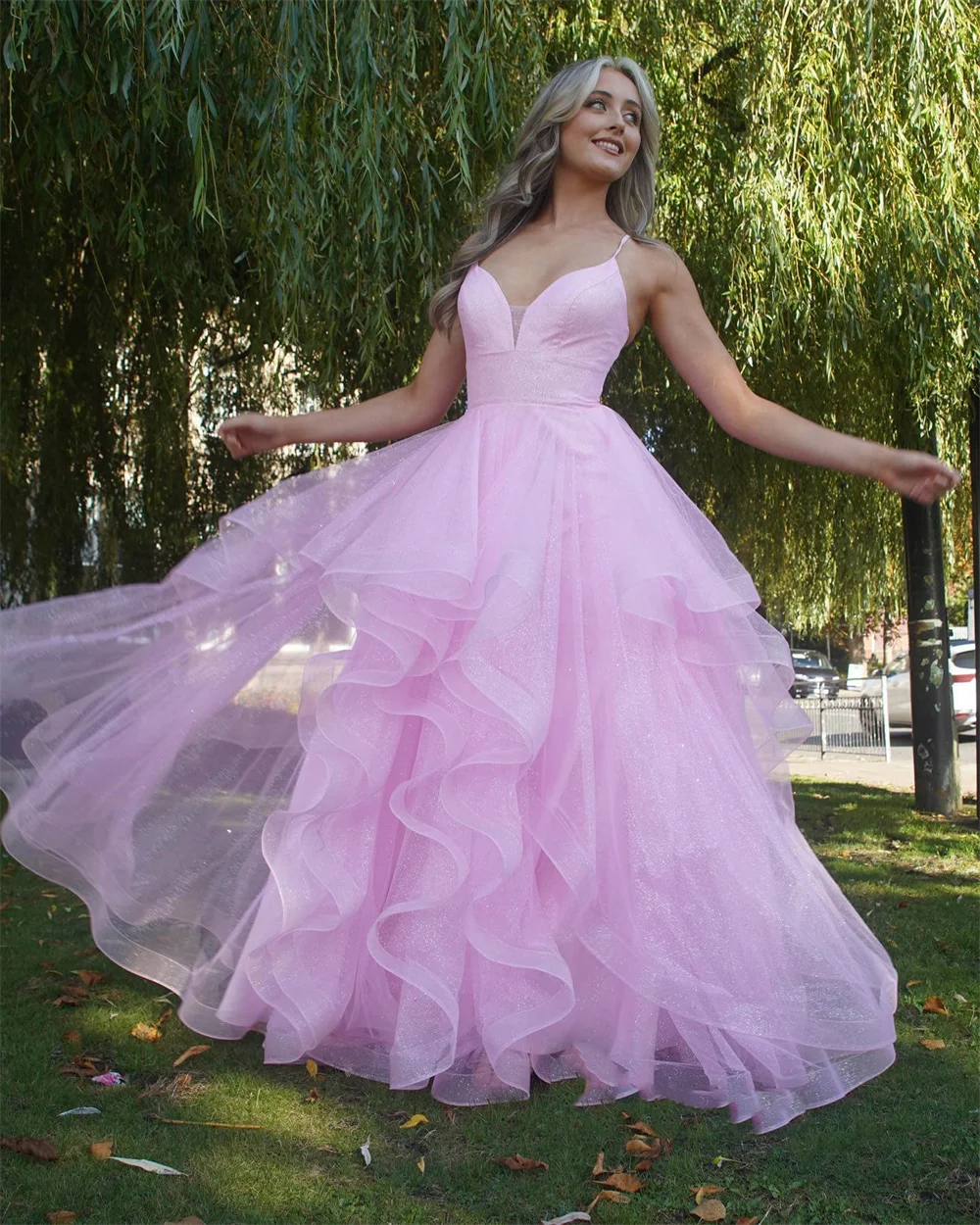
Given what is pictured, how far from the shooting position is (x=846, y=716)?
14.1 m

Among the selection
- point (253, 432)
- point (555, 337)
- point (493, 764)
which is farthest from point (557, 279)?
point (493, 764)

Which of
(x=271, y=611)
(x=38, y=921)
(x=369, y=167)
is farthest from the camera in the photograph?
(x=38, y=921)

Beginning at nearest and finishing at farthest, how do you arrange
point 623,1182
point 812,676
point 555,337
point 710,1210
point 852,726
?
point 710,1210, point 623,1182, point 555,337, point 852,726, point 812,676

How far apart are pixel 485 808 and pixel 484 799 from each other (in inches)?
0.8

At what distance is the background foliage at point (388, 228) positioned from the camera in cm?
425

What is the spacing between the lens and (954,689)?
544 inches

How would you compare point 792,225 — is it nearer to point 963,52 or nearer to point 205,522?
point 963,52

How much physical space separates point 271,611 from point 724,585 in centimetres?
108

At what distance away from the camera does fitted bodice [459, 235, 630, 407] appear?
314 cm

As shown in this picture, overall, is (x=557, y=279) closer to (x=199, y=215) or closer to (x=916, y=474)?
(x=916, y=474)

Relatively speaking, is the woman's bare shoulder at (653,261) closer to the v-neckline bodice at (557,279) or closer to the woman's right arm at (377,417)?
the v-neckline bodice at (557,279)

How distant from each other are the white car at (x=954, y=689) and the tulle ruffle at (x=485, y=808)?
37.6 ft

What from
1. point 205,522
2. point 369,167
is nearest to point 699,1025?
point 369,167

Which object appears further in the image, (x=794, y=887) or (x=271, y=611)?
(x=271, y=611)
